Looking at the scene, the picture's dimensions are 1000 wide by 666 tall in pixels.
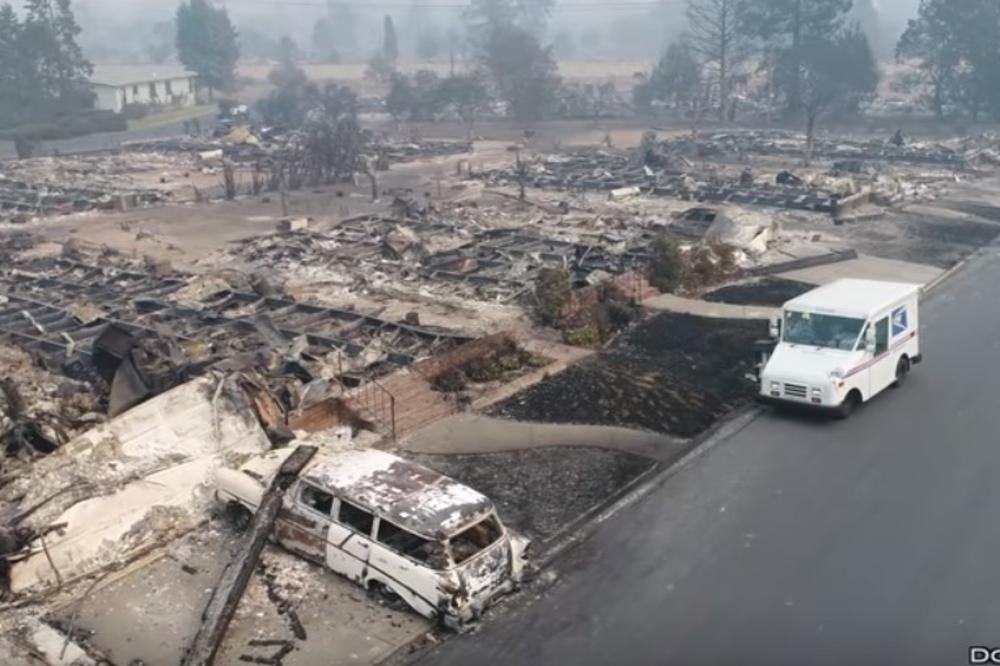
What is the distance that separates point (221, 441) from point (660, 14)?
7100 inches

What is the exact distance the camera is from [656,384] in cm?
1909

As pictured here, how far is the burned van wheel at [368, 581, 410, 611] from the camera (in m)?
11.6

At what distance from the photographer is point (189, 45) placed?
9525 centimetres

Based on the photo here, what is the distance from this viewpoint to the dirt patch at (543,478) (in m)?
14.0

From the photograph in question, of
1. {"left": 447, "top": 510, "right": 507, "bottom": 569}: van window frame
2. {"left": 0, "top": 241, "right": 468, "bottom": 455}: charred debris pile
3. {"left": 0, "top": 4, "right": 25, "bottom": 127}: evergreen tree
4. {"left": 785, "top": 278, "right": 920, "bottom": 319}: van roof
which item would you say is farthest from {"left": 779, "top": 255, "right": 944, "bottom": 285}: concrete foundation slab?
{"left": 0, "top": 4, "right": 25, "bottom": 127}: evergreen tree

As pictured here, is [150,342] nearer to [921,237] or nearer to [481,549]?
[481,549]

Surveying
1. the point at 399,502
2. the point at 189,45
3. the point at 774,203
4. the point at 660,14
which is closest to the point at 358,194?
the point at 774,203

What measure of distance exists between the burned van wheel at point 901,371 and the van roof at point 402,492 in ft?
31.8

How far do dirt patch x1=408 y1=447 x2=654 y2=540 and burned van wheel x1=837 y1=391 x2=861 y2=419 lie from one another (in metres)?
3.52

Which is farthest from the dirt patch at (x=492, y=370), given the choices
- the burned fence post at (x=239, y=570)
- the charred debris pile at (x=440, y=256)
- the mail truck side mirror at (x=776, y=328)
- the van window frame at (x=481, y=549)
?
the van window frame at (x=481, y=549)

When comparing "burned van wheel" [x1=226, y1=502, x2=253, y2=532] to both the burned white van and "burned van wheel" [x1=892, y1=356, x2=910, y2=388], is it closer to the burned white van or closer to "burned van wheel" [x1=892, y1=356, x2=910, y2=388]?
the burned white van

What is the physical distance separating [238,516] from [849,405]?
10011 millimetres

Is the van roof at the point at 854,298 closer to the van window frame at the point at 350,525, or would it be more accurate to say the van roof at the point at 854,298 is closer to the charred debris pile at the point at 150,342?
the charred debris pile at the point at 150,342

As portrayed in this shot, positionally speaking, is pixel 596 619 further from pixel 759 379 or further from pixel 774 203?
pixel 774 203
